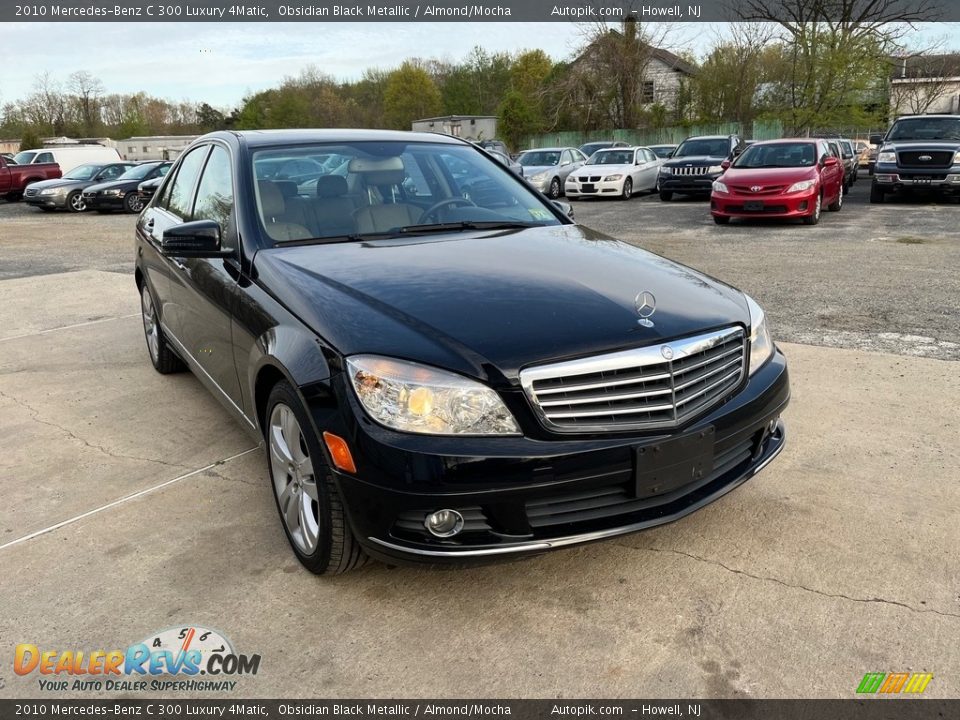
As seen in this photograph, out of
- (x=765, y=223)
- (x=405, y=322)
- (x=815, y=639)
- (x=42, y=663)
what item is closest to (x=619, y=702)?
(x=815, y=639)

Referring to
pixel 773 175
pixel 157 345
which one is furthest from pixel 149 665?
pixel 773 175

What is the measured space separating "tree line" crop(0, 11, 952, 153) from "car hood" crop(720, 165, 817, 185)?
19926 mm

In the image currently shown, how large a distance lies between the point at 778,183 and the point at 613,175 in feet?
27.1

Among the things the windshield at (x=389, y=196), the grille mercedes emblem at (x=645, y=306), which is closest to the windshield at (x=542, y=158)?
the windshield at (x=389, y=196)

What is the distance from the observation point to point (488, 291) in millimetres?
2805

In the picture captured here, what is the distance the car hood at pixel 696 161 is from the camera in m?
19.8

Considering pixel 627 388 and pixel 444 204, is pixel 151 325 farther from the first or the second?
pixel 627 388

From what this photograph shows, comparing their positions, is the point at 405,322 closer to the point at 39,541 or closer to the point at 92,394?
the point at 39,541

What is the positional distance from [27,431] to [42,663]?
2.43 m

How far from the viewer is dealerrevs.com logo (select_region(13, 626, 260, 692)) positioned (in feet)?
7.73

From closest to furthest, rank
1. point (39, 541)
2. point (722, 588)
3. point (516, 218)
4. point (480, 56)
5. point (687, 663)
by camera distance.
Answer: point (687, 663), point (722, 588), point (39, 541), point (516, 218), point (480, 56)

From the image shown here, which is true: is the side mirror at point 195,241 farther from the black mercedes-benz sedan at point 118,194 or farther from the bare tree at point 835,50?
the bare tree at point 835,50

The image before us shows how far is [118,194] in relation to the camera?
21.0 metres

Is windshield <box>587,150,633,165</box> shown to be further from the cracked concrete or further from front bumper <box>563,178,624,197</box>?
the cracked concrete
